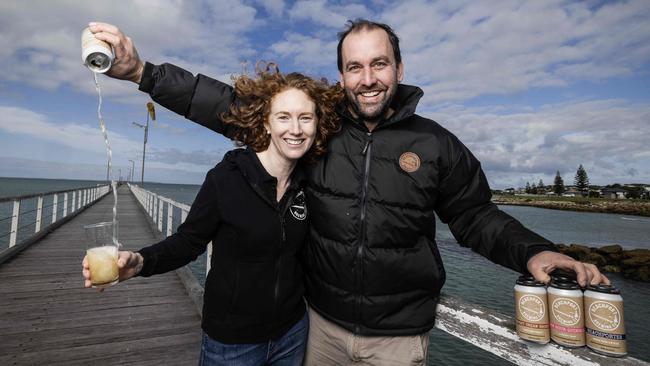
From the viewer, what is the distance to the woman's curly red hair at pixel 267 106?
2.01m

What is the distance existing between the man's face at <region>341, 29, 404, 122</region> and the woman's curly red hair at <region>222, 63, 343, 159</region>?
15 centimetres

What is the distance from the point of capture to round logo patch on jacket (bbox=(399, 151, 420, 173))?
1.89m

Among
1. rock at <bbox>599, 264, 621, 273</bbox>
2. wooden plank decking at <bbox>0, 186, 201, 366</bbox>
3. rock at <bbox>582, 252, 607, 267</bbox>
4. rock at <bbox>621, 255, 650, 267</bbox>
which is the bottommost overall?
rock at <bbox>599, 264, 621, 273</bbox>

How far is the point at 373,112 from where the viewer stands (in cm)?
202

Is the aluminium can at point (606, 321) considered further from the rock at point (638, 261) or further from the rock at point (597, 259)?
the rock at point (597, 259)

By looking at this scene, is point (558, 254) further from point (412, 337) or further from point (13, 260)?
point (13, 260)

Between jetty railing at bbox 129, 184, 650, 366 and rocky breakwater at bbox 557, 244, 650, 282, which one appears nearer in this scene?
jetty railing at bbox 129, 184, 650, 366

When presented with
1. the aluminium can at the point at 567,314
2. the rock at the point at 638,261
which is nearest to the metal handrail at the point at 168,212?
the aluminium can at the point at 567,314

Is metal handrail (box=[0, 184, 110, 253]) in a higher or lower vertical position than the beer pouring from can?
lower

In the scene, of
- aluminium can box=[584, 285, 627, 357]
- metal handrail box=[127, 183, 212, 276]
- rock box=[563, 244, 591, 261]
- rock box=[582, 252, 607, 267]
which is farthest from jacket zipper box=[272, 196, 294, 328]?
rock box=[563, 244, 591, 261]

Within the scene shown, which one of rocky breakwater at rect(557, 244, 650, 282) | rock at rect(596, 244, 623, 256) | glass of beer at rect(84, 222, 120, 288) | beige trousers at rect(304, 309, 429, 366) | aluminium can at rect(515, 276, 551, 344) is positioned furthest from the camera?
rock at rect(596, 244, 623, 256)

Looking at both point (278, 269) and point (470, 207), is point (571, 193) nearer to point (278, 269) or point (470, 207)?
point (470, 207)

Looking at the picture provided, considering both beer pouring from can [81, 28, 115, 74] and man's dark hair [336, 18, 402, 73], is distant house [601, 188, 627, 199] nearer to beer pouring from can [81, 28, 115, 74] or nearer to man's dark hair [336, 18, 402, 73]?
man's dark hair [336, 18, 402, 73]

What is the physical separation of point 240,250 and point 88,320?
3.27 meters
